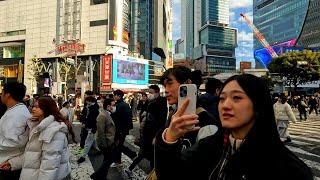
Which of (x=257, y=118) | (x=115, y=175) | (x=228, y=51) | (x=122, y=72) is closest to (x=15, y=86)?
(x=257, y=118)

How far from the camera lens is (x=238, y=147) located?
173 cm

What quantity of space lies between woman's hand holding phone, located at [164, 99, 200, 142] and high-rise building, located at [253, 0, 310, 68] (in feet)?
333

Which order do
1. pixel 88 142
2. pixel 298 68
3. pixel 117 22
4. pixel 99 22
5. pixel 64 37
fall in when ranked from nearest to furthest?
pixel 88 142
pixel 298 68
pixel 117 22
pixel 99 22
pixel 64 37

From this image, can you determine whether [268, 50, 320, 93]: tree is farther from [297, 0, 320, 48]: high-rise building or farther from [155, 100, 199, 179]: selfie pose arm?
[297, 0, 320, 48]: high-rise building

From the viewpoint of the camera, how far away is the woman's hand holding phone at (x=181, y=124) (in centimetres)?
168

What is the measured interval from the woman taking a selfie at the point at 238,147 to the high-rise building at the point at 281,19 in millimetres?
101220

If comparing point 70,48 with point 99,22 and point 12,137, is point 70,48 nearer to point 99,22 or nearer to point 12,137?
point 99,22

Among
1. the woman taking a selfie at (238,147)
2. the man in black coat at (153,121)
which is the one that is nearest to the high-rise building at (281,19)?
the man in black coat at (153,121)

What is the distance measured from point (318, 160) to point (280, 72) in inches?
1719

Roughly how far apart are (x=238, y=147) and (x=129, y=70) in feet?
235

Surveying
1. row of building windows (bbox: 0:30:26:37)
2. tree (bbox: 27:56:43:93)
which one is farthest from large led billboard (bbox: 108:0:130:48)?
row of building windows (bbox: 0:30:26:37)

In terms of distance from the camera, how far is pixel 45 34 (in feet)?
263

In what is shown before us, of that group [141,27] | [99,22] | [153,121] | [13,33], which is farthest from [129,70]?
[153,121]

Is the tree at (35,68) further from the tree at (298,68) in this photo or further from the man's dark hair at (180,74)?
the man's dark hair at (180,74)
